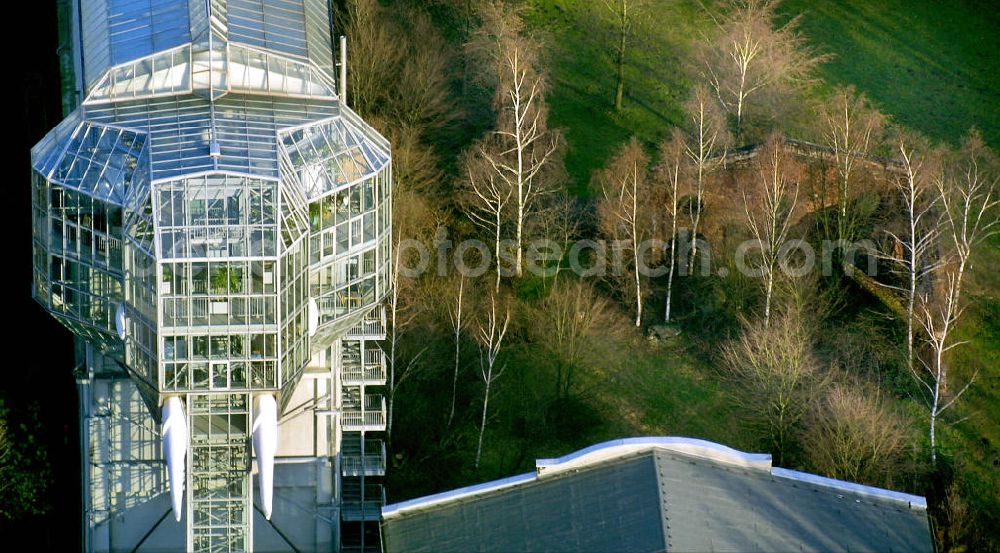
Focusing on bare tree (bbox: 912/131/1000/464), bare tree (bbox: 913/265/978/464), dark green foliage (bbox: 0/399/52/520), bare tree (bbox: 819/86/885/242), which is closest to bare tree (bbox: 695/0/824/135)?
bare tree (bbox: 819/86/885/242)

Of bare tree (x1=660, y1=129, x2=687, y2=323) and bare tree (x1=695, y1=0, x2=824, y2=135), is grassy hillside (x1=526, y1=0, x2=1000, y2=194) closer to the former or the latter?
bare tree (x1=695, y1=0, x2=824, y2=135)

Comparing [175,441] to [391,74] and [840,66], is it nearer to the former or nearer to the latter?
[391,74]

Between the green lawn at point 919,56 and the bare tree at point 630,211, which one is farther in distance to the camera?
the green lawn at point 919,56

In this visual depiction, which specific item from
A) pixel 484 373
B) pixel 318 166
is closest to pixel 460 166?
pixel 484 373

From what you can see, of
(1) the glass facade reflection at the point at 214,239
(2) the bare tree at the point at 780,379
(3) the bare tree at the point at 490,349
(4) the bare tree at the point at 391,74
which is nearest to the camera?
(1) the glass facade reflection at the point at 214,239

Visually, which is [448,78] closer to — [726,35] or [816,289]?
[726,35]

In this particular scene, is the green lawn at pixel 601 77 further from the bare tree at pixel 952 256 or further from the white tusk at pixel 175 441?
the white tusk at pixel 175 441

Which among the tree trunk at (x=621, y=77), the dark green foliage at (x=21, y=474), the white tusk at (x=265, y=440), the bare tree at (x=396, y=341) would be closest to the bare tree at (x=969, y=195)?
the tree trunk at (x=621, y=77)
